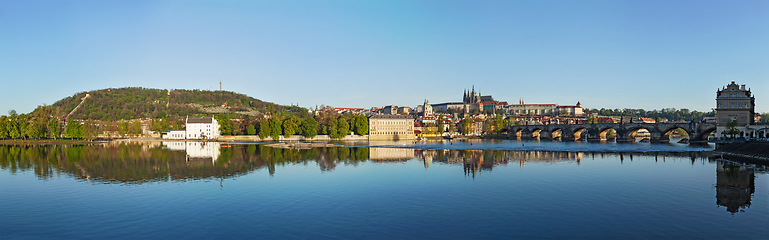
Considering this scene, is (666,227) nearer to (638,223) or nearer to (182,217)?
(638,223)

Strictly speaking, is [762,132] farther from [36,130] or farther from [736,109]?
[36,130]

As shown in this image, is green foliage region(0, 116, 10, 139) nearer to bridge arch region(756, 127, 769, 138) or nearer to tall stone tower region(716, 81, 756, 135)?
tall stone tower region(716, 81, 756, 135)

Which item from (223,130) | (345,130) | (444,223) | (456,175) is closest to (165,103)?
(223,130)

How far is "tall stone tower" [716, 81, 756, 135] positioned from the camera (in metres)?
70.2

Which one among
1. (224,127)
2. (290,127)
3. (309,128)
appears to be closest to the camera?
(290,127)

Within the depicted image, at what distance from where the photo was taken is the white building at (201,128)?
108750mm

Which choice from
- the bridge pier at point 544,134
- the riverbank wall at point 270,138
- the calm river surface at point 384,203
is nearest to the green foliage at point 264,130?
the riverbank wall at point 270,138

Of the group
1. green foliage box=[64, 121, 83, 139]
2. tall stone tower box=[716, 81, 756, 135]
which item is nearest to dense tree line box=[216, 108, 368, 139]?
green foliage box=[64, 121, 83, 139]

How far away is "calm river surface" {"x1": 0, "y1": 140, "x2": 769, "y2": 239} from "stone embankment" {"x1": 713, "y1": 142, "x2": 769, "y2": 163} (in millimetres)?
10122

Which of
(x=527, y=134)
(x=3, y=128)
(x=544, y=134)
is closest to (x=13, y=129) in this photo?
(x=3, y=128)

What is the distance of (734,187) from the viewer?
87.8ft

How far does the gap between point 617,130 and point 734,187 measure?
8065 centimetres

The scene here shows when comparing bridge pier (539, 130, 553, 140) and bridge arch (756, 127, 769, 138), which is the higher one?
bridge arch (756, 127, 769, 138)

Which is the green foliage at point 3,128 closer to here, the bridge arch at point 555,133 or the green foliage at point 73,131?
the green foliage at point 73,131
